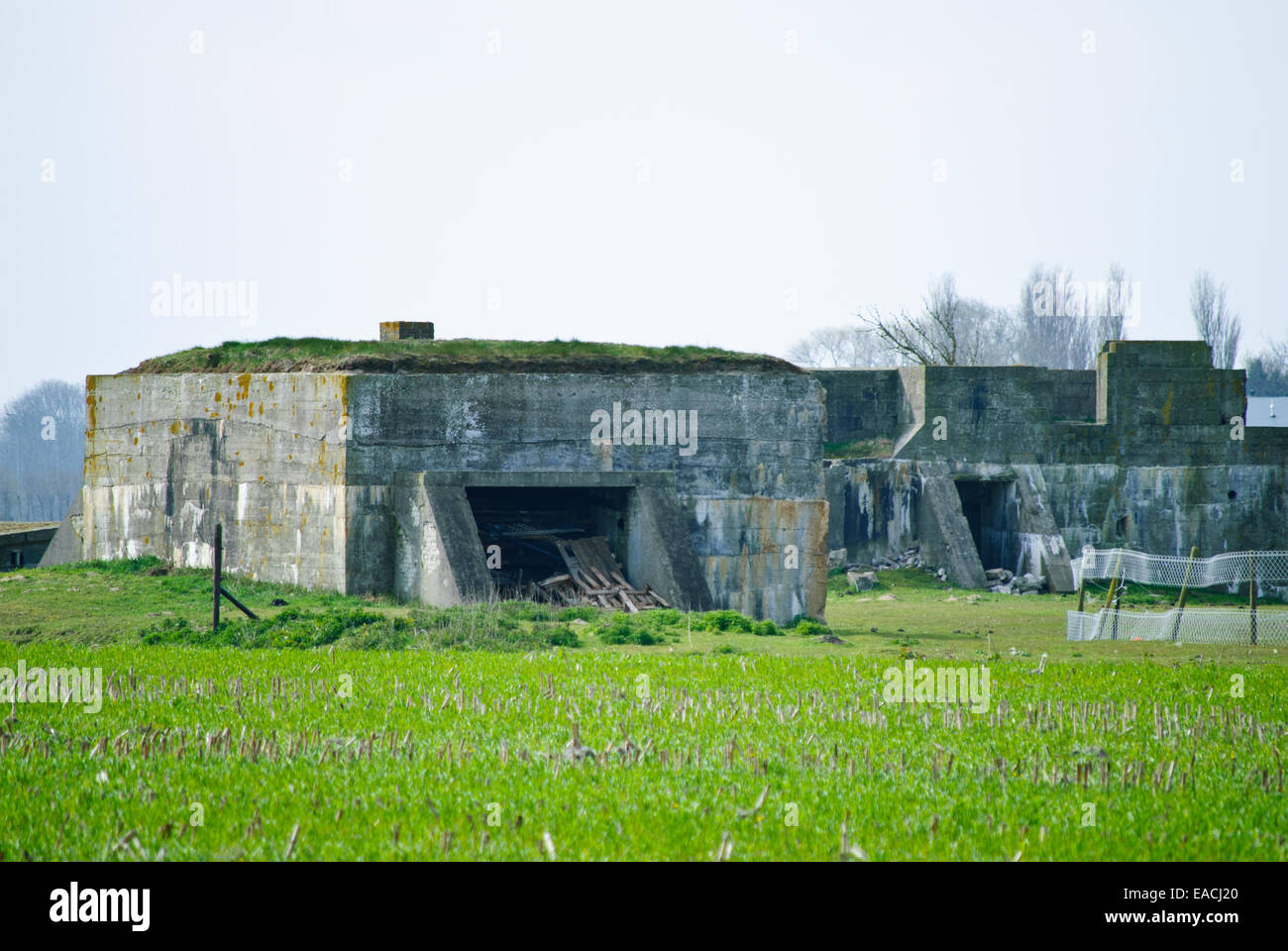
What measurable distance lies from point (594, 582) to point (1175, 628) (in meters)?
8.53

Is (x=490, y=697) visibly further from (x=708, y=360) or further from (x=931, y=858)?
(x=708, y=360)

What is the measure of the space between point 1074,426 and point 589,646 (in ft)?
66.6

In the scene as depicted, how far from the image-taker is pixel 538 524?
22766 mm

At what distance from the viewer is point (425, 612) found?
18484 millimetres

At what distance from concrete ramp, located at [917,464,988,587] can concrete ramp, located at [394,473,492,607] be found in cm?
1487

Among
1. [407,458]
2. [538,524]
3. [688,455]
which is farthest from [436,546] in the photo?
[688,455]

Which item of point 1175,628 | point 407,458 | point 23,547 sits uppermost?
point 407,458

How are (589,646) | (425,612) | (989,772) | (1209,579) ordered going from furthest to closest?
(1209,579) < (425,612) < (589,646) < (989,772)

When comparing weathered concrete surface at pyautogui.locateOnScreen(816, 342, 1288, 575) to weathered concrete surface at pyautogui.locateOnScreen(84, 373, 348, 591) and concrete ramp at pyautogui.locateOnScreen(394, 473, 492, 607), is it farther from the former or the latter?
weathered concrete surface at pyautogui.locateOnScreen(84, 373, 348, 591)

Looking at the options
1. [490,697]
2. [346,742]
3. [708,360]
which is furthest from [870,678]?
[708,360]

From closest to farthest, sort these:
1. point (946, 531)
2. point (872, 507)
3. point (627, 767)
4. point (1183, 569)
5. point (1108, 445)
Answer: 1. point (627, 767)
2. point (946, 531)
3. point (872, 507)
4. point (1183, 569)
5. point (1108, 445)

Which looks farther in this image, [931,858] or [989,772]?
[989,772]

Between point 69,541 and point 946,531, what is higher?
point 69,541

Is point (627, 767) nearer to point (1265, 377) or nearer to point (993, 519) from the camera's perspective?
point (993, 519)
